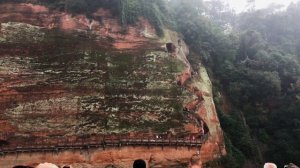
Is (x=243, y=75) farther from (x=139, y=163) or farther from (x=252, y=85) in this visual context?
(x=139, y=163)

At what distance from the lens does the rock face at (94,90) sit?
976 inches

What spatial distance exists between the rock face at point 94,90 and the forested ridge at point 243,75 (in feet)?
3.39

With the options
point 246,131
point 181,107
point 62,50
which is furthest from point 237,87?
point 62,50

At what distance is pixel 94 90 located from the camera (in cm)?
2736

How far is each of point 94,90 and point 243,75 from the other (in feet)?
41.5

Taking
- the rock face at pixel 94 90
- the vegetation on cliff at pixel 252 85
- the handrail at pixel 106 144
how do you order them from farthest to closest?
the vegetation on cliff at pixel 252 85 → the rock face at pixel 94 90 → the handrail at pixel 106 144

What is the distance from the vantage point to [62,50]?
29000 mm

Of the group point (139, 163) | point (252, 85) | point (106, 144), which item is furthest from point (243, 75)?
point (106, 144)

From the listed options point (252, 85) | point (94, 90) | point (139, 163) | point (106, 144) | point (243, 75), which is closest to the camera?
point (106, 144)

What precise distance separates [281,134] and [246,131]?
231 cm

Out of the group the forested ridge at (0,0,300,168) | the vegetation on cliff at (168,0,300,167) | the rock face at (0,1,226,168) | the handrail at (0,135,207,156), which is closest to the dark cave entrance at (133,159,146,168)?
the rock face at (0,1,226,168)

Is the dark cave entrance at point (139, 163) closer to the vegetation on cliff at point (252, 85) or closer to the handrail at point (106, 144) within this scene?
the handrail at point (106, 144)

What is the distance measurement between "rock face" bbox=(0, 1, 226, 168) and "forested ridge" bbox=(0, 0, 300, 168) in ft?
3.39

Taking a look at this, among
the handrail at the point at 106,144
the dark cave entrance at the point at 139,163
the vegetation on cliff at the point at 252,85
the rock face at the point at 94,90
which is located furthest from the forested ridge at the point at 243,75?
the dark cave entrance at the point at 139,163
